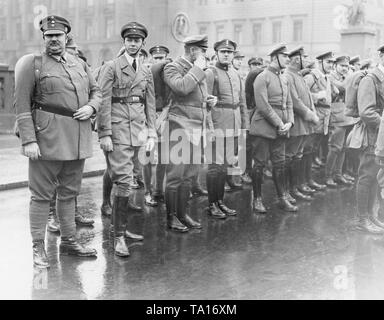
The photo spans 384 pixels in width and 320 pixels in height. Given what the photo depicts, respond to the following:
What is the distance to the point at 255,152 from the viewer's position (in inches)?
280

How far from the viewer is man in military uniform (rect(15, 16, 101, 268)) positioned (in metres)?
4.50

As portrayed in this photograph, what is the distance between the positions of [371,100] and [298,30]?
38768mm

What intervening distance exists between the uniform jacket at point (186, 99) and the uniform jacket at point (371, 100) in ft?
5.67

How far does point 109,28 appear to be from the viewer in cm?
5359

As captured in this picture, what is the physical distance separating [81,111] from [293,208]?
134 inches

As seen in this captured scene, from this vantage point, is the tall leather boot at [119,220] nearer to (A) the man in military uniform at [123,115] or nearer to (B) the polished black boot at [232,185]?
(A) the man in military uniform at [123,115]

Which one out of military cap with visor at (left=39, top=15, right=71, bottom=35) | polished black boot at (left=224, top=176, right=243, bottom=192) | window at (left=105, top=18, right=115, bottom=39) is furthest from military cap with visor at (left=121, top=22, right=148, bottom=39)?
window at (left=105, top=18, right=115, bottom=39)

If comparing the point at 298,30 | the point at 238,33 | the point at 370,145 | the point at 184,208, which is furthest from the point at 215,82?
the point at 238,33

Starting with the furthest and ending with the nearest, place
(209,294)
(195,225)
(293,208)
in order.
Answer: (293,208), (195,225), (209,294)

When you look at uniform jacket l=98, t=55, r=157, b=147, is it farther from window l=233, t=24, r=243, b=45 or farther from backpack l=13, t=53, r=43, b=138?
window l=233, t=24, r=243, b=45

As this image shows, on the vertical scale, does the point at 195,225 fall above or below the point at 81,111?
below
